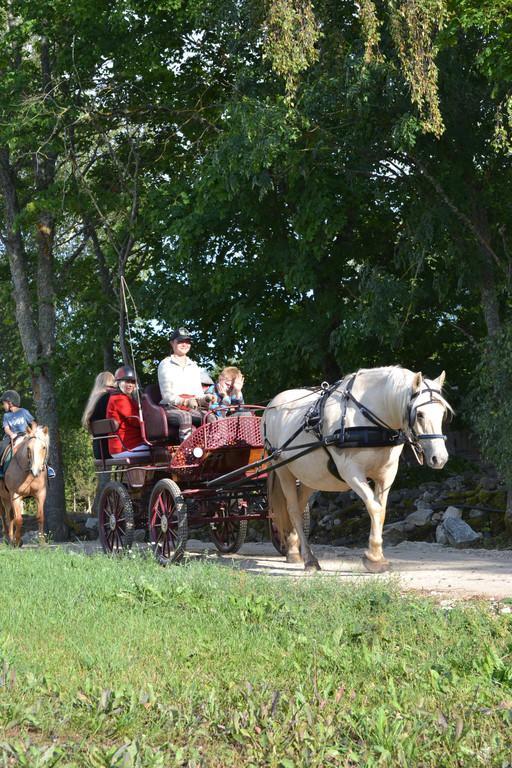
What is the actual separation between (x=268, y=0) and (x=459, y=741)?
37.1ft

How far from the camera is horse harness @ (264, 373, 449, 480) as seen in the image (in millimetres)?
9938

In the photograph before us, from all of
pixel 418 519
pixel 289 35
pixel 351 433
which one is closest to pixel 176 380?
pixel 351 433

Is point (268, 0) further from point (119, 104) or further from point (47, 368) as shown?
point (47, 368)

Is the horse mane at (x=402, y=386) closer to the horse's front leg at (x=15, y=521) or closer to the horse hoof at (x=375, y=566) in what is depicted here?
the horse hoof at (x=375, y=566)

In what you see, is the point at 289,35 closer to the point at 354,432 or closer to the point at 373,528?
the point at 354,432

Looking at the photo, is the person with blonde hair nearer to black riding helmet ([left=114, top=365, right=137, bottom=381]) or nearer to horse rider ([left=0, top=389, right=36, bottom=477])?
black riding helmet ([left=114, top=365, right=137, bottom=381])

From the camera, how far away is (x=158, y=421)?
39.7 ft

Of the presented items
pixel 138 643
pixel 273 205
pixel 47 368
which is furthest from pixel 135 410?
pixel 47 368

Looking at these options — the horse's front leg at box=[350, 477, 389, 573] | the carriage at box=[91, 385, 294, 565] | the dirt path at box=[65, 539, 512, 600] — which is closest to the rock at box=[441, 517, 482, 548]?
the dirt path at box=[65, 539, 512, 600]

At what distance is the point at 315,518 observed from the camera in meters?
20.8

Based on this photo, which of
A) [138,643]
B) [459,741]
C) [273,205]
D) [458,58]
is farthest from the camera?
[273,205]

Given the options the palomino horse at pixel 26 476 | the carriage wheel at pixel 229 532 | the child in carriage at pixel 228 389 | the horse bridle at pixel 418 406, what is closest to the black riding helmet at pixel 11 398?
the palomino horse at pixel 26 476

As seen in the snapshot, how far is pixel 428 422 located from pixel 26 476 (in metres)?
8.50

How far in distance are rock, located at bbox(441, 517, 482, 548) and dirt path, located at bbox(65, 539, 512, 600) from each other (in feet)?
2.59
